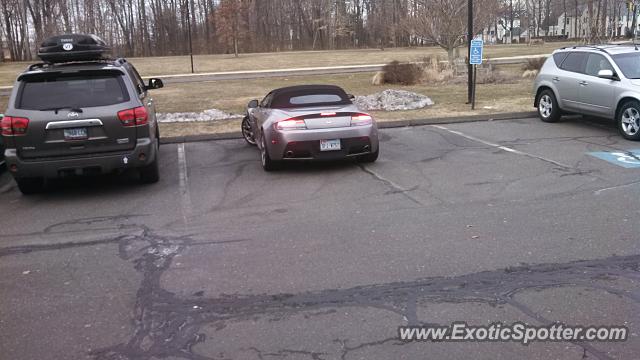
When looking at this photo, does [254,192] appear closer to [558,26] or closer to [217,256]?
[217,256]

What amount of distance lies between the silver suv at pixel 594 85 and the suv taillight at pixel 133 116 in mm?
8198

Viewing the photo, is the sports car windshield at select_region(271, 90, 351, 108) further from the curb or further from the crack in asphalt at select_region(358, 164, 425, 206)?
the curb

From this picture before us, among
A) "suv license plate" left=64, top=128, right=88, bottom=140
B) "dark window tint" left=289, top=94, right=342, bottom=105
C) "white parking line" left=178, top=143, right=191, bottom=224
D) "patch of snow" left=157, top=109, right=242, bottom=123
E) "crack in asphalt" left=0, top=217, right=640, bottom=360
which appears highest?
"dark window tint" left=289, top=94, right=342, bottom=105

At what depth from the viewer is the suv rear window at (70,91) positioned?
7625 millimetres

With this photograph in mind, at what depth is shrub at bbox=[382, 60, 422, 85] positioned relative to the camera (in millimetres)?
23028

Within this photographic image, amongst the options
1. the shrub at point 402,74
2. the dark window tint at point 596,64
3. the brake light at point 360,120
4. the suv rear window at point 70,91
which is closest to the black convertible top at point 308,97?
the brake light at point 360,120

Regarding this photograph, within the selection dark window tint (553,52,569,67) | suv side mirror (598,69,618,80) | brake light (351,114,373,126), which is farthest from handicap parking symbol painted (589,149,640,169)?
brake light (351,114,373,126)

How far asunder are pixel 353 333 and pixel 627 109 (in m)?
8.77

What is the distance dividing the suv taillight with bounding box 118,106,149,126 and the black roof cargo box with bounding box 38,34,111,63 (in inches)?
86.8

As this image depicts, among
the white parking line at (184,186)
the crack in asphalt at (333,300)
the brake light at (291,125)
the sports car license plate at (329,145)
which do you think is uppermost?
the brake light at (291,125)

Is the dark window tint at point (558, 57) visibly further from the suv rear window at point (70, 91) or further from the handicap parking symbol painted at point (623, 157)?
the suv rear window at point (70, 91)

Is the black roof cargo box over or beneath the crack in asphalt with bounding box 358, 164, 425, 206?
over

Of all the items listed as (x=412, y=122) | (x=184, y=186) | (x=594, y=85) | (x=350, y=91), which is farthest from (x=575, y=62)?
(x=350, y=91)

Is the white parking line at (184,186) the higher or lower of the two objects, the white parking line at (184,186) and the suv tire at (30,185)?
the lower
